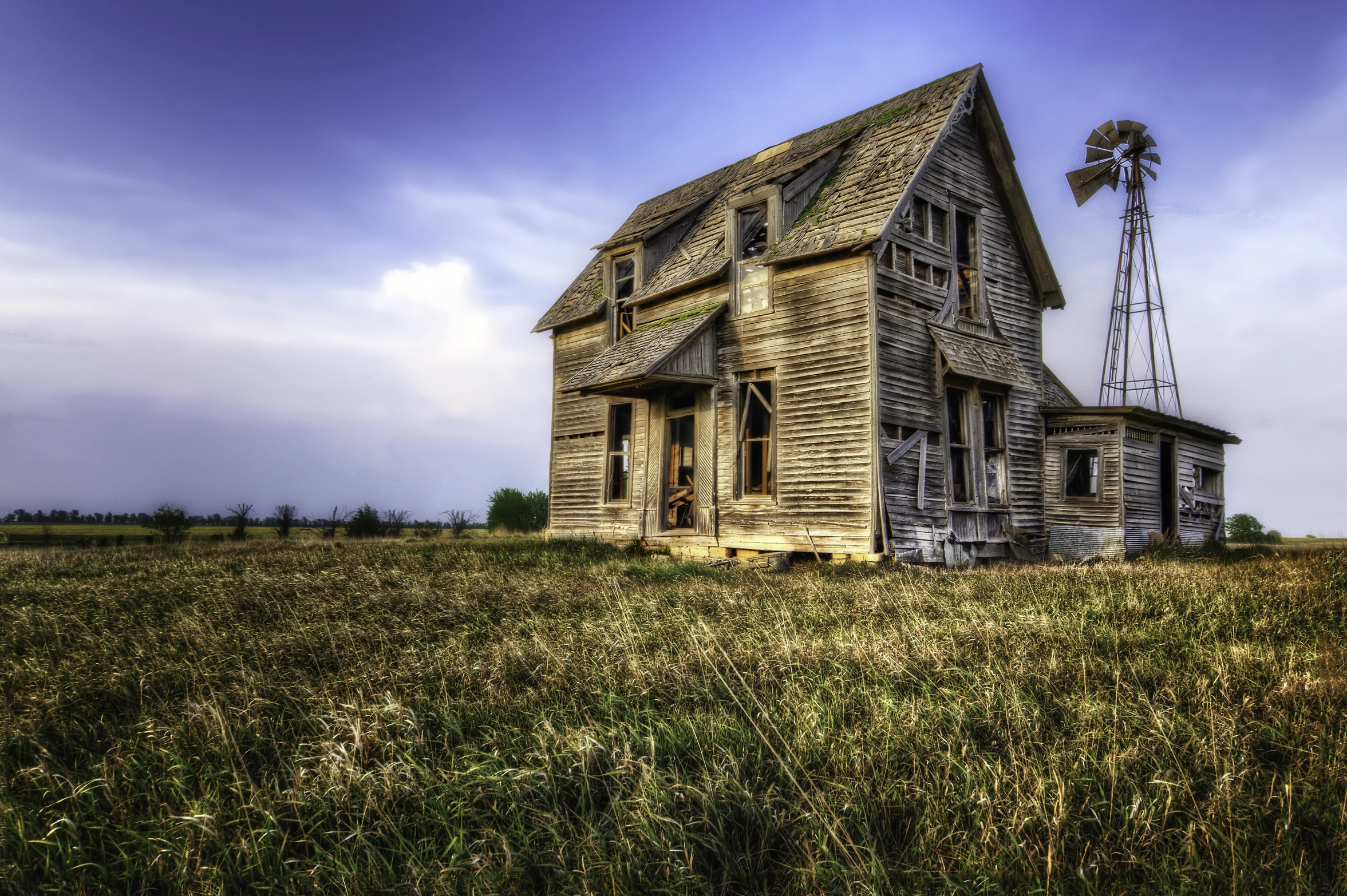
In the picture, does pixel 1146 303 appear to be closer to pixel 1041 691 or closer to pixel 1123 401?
pixel 1123 401

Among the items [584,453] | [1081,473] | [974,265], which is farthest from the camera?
[584,453]

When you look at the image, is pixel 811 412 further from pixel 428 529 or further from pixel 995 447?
pixel 428 529

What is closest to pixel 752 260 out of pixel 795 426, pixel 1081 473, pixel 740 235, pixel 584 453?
pixel 740 235

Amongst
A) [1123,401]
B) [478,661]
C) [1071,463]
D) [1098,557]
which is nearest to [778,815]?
[478,661]

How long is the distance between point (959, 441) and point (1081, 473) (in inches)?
211

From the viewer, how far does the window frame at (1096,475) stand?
16.3 metres

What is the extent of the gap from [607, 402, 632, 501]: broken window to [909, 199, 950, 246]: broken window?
7.58 m

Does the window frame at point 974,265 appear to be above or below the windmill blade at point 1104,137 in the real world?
below

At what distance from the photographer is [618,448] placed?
1800 centimetres

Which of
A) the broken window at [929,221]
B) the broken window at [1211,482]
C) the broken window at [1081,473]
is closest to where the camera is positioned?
the broken window at [929,221]

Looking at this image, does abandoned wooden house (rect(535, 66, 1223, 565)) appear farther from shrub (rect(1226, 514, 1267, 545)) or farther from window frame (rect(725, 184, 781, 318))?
shrub (rect(1226, 514, 1267, 545))

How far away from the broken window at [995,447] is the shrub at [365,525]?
72.2 ft

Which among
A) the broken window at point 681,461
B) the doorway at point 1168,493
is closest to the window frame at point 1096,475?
the doorway at point 1168,493

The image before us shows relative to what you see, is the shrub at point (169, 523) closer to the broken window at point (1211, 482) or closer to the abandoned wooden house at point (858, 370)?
the abandoned wooden house at point (858, 370)
